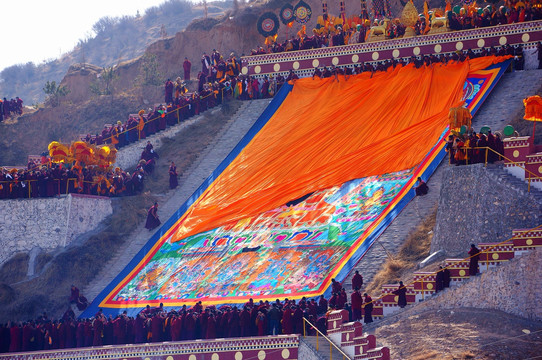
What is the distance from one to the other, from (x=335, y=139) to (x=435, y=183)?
4947mm

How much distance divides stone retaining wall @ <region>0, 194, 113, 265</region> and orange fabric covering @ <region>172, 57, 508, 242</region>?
3.28m

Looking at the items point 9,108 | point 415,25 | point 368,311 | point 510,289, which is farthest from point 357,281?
point 9,108

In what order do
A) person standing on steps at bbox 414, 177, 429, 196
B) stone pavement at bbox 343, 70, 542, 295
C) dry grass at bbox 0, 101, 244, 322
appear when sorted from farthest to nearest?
1. dry grass at bbox 0, 101, 244, 322
2. person standing on steps at bbox 414, 177, 429, 196
3. stone pavement at bbox 343, 70, 542, 295

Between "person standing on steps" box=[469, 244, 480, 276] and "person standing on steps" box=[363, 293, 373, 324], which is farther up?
"person standing on steps" box=[469, 244, 480, 276]

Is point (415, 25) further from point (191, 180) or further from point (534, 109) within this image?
point (534, 109)

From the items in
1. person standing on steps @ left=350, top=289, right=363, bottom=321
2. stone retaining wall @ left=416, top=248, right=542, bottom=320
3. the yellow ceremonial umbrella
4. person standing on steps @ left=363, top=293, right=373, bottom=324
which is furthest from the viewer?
the yellow ceremonial umbrella

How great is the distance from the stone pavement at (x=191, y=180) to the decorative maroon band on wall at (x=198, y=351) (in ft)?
14.0

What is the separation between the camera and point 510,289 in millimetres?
22188

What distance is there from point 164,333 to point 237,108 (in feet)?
43.8

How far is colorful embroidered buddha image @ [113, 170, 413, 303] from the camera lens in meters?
28.4

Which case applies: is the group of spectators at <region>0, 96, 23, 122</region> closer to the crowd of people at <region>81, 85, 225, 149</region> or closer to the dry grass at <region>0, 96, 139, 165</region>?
the dry grass at <region>0, 96, 139, 165</region>

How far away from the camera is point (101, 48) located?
83812mm

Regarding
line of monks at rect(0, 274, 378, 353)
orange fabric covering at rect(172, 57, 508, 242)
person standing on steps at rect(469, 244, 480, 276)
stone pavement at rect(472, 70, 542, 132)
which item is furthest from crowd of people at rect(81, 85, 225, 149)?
person standing on steps at rect(469, 244, 480, 276)

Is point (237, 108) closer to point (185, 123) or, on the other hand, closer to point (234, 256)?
point (185, 123)
